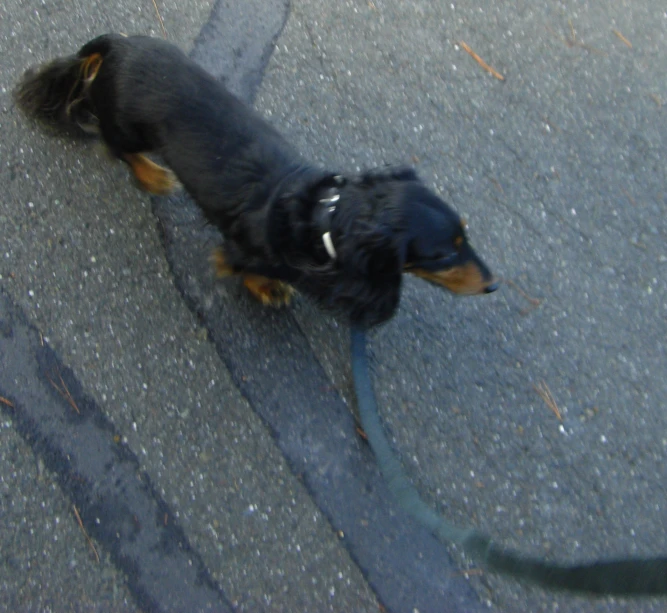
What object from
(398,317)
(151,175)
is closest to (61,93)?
(151,175)

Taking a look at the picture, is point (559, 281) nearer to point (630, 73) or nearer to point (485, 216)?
point (485, 216)

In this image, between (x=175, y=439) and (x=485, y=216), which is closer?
(x=175, y=439)

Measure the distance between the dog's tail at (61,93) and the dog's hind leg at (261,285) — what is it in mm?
799

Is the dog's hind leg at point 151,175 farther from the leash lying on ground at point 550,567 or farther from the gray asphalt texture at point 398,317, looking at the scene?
the leash lying on ground at point 550,567

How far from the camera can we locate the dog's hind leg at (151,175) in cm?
244

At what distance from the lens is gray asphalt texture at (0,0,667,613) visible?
7.08 feet

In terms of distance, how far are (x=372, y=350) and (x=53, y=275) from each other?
4.42 feet

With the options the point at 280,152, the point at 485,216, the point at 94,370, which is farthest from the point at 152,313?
the point at 485,216

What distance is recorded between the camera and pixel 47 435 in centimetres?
221

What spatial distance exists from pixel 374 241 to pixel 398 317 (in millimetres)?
729

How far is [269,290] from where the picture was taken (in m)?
2.43

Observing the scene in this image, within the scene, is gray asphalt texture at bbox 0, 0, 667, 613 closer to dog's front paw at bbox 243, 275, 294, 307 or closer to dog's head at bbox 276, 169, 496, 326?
dog's front paw at bbox 243, 275, 294, 307

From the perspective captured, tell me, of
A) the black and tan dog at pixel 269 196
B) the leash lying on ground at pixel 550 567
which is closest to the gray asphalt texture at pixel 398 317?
the leash lying on ground at pixel 550 567

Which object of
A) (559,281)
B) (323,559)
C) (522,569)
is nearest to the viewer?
(522,569)
